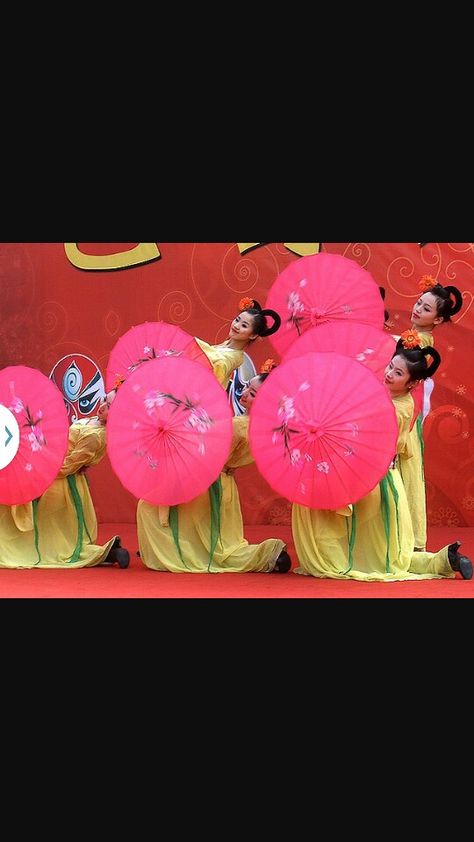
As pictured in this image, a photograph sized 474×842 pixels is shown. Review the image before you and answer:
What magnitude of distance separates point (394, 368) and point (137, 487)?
154cm

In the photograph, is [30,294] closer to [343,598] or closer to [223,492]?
[223,492]

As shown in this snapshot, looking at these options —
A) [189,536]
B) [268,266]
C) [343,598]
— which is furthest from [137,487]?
[268,266]

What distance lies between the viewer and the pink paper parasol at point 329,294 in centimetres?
793

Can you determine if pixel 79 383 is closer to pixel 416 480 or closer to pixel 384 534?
pixel 416 480

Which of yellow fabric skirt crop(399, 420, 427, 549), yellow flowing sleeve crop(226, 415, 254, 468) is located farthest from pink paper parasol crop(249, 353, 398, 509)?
yellow fabric skirt crop(399, 420, 427, 549)

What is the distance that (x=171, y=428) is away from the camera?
282 inches

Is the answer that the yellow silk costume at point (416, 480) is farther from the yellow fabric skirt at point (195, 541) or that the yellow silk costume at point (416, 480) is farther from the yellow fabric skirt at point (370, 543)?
the yellow fabric skirt at point (195, 541)

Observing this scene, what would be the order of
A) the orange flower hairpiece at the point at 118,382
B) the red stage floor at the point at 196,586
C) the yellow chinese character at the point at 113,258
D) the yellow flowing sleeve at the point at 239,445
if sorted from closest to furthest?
the red stage floor at the point at 196,586
the yellow flowing sleeve at the point at 239,445
the orange flower hairpiece at the point at 118,382
the yellow chinese character at the point at 113,258

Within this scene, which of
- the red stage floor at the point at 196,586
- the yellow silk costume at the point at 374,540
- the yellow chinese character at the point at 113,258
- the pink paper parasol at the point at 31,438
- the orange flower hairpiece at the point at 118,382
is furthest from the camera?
the yellow chinese character at the point at 113,258

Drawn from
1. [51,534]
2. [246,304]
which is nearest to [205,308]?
[246,304]

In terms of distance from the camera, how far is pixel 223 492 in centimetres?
775

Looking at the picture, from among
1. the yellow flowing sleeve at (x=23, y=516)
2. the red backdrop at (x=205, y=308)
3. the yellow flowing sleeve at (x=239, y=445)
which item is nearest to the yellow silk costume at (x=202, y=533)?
the yellow flowing sleeve at (x=239, y=445)

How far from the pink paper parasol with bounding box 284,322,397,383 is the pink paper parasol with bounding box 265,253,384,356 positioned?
1.53 feet

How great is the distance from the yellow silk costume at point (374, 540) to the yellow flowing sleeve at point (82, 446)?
136 centimetres
